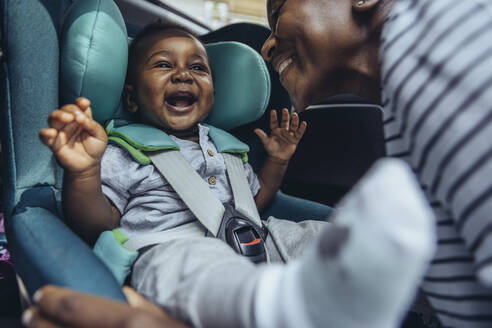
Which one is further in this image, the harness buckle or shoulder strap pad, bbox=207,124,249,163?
shoulder strap pad, bbox=207,124,249,163

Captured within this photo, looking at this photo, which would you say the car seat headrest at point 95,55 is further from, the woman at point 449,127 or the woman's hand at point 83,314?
the woman at point 449,127

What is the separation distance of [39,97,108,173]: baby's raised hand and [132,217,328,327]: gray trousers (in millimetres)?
208

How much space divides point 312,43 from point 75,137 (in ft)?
1.59

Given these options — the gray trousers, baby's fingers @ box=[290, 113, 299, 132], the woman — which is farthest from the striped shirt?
baby's fingers @ box=[290, 113, 299, 132]

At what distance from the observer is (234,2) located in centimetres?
317

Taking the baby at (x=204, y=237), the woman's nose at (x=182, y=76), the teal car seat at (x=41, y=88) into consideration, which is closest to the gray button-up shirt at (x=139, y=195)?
the baby at (x=204, y=237)

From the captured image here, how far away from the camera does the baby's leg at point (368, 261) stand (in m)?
0.25

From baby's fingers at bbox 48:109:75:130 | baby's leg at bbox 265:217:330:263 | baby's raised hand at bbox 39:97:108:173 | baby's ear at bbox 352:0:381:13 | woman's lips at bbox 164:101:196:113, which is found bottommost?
baby's leg at bbox 265:217:330:263

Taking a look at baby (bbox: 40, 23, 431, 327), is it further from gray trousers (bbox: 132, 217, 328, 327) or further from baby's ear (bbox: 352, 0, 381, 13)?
baby's ear (bbox: 352, 0, 381, 13)

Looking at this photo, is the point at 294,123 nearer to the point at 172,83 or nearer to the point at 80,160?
the point at 172,83

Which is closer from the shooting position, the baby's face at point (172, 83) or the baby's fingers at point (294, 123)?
the baby's face at point (172, 83)

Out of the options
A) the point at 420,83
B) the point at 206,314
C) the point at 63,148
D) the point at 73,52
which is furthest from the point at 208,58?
the point at 206,314

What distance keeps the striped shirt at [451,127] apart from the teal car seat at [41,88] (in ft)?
1.65

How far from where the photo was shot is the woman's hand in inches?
13.1
